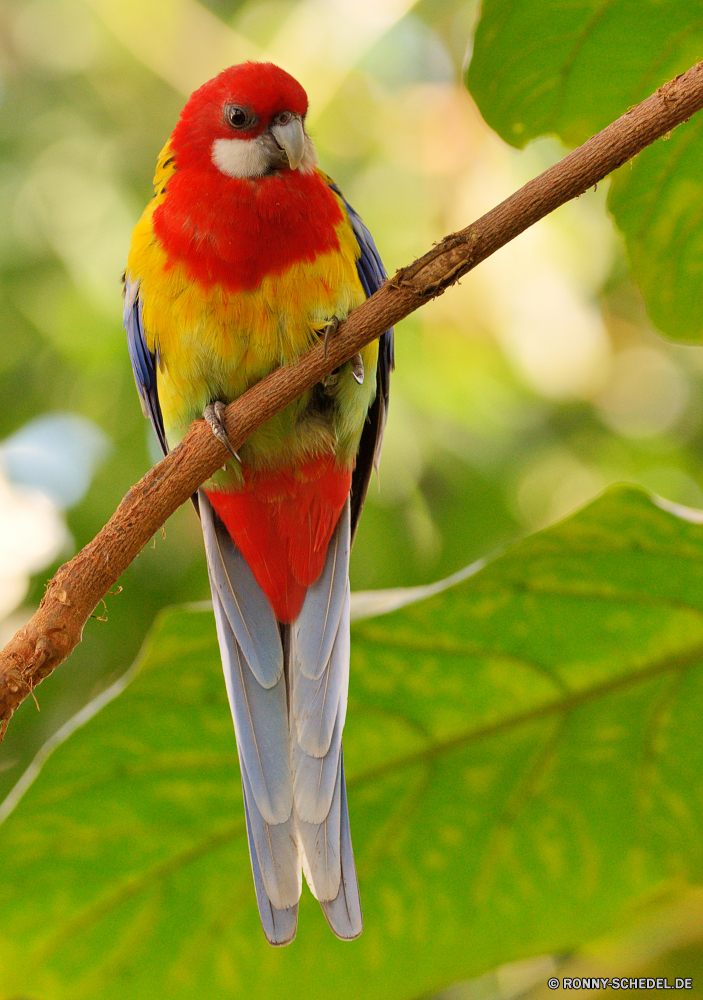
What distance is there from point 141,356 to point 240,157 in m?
0.46

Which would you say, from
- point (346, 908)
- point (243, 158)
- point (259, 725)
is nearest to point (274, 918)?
point (346, 908)

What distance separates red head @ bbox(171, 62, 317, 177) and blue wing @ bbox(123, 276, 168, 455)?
0.98 ft

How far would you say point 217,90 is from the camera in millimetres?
1937

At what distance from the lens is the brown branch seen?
3.14ft

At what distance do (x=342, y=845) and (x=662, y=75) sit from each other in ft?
4.32

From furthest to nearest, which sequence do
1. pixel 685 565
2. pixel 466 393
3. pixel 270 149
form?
pixel 466 393 < pixel 270 149 < pixel 685 565

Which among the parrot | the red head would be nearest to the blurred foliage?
the red head

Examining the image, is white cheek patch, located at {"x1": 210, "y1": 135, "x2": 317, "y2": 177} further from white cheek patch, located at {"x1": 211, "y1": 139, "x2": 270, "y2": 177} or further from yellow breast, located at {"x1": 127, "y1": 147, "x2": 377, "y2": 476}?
A: yellow breast, located at {"x1": 127, "y1": 147, "x2": 377, "y2": 476}

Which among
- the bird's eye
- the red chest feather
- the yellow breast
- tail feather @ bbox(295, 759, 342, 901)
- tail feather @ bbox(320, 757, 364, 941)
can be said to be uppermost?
the bird's eye

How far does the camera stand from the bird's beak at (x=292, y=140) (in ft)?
5.94

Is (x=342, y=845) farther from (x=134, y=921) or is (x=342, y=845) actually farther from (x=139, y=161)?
(x=139, y=161)

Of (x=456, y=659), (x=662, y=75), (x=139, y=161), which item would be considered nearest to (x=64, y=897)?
(x=456, y=659)

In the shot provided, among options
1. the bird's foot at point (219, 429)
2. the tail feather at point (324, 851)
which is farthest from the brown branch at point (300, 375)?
the tail feather at point (324, 851)

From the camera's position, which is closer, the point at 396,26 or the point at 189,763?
the point at 189,763
